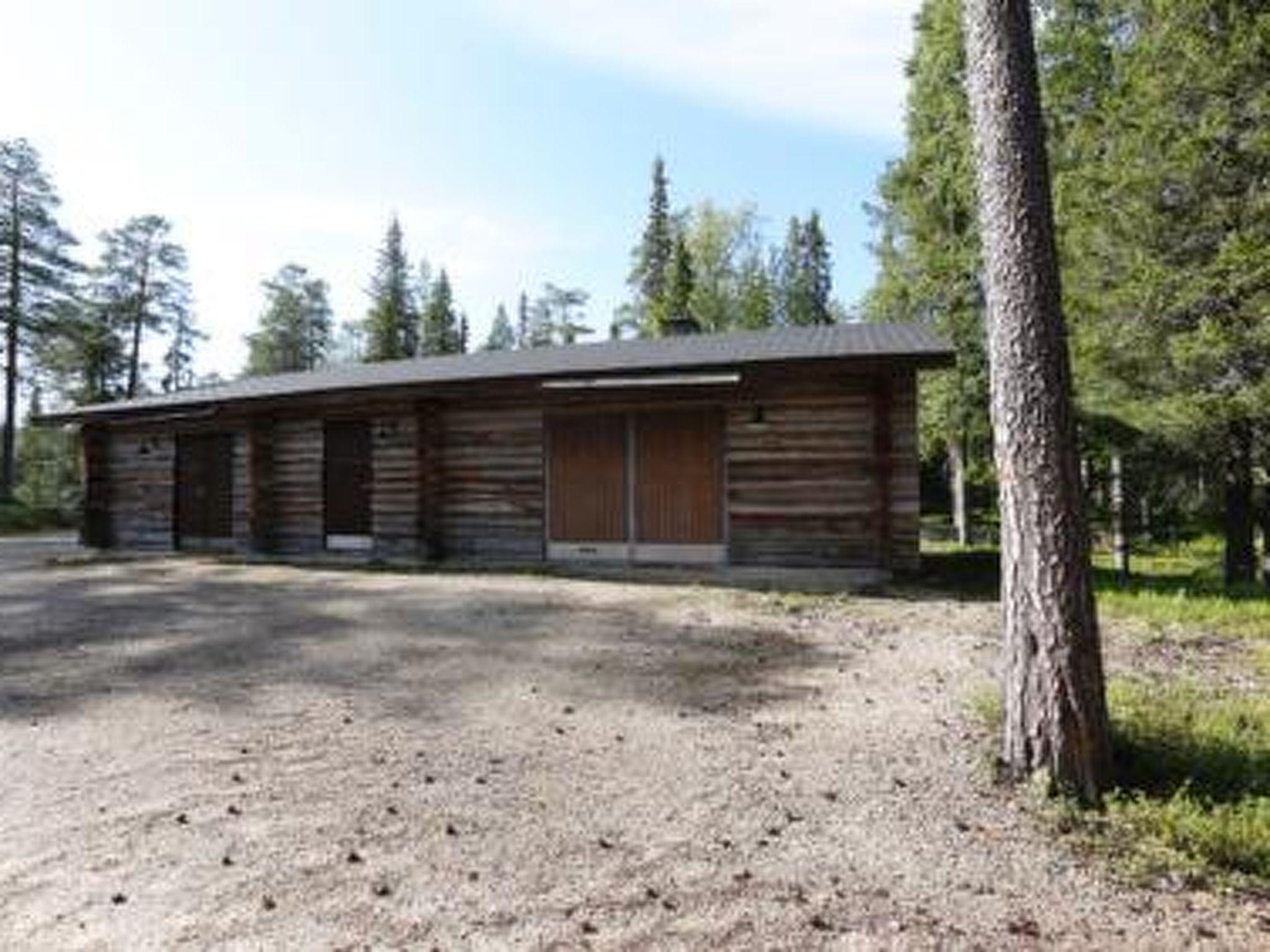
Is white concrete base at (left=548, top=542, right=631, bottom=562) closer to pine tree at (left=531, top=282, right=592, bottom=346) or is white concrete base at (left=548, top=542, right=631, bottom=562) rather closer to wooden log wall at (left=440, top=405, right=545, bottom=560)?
wooden log wall at (left=440, top=405, right=545, bottom=560)

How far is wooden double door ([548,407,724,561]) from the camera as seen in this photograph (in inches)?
574

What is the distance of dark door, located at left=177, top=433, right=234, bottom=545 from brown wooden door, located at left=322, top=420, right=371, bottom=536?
2500 mm

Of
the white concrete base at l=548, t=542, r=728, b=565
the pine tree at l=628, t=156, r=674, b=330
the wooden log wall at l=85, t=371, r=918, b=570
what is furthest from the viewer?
the pine tree at l=628, t=156, r=674, b=330

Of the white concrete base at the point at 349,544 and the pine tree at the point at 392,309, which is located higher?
the pine tree at the point at 392,309

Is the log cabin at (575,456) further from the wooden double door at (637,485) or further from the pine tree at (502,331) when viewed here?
the pine tree at (502,331)

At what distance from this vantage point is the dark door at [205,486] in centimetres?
1898

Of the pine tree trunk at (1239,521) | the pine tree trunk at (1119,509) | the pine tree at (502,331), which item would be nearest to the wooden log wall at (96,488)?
the pine tree trunk at (1119,509)

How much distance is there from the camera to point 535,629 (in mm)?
9930

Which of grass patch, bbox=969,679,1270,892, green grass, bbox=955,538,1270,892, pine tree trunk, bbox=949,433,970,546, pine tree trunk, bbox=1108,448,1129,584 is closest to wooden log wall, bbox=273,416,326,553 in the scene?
pine tree trunk, bbox=1108,448,1129,584

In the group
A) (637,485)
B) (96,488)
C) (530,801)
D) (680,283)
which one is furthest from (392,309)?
(530,801)

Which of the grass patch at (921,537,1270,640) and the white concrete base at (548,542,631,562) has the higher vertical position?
the white concrete base at (548,542,631,562)

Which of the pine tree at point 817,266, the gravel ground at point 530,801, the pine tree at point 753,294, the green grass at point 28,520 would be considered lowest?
the gravel ground at point 530,801

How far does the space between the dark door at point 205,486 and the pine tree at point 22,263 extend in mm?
23335

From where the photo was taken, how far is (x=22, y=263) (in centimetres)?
3956
